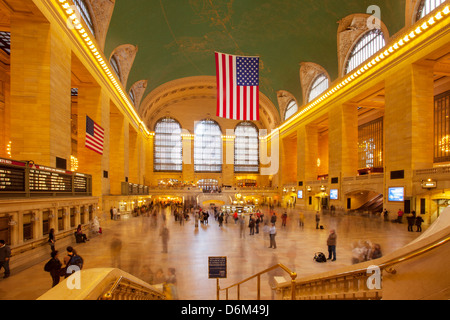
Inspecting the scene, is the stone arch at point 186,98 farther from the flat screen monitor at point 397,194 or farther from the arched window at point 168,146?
the flat screen monitor at point 397,194

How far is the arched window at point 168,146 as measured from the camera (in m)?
43.6

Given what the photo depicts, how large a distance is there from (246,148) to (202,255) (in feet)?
127

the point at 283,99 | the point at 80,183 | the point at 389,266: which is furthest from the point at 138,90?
the point at 389,266

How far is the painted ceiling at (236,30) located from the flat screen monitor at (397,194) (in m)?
10.1

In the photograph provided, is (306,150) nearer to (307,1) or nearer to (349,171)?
(349,171)

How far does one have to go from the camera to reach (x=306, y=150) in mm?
30453

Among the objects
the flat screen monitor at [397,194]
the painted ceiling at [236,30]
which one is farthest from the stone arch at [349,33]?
the flat screen monitor at [397,194]

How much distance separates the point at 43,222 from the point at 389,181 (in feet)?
61.1

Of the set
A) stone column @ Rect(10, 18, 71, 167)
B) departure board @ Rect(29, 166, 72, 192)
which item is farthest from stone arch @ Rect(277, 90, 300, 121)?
departure board @ Rect(29, 166, 72, 192)

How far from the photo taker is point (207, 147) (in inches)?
1774

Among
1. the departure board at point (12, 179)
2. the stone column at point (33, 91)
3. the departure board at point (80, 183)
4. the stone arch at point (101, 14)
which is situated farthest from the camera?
the stone arch at point (101, 14)

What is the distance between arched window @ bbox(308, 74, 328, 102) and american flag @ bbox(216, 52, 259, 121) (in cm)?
1584

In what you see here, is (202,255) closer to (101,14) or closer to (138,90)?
(101,14)
